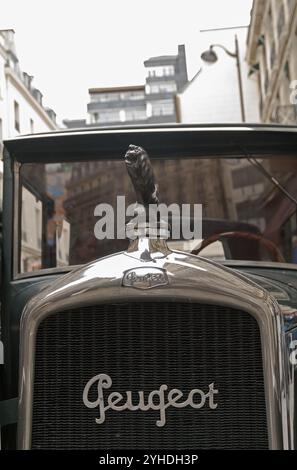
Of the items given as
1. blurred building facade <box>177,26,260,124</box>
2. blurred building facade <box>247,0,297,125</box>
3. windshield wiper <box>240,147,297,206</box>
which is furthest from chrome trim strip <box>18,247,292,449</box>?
blurred building facade <box>247,0,297,125</box>

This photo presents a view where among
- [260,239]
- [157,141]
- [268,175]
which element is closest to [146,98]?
[157,141]

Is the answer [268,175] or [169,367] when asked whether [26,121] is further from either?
[169,367]

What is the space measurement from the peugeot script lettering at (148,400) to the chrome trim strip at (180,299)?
0.19 m

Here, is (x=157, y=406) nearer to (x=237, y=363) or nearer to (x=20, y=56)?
(x=237, y=363)

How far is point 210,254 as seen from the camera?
9.84 ft

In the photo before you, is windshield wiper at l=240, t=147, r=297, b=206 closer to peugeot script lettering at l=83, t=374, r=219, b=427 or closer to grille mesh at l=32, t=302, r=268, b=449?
grille mesh at l=32, t=302, r=268, b=449

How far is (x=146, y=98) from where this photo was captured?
337 cm

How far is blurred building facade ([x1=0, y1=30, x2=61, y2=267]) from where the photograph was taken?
3049mm

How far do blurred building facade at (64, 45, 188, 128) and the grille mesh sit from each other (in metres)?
1.33

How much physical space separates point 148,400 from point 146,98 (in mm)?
1734

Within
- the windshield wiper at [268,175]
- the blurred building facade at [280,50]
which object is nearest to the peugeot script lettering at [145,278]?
the windshield wiper at [268,175]

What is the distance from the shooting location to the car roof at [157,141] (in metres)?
3.03

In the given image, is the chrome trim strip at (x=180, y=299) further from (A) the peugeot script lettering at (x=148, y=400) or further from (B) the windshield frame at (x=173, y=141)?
(B) the windshield frame at (x=173, y=141)
